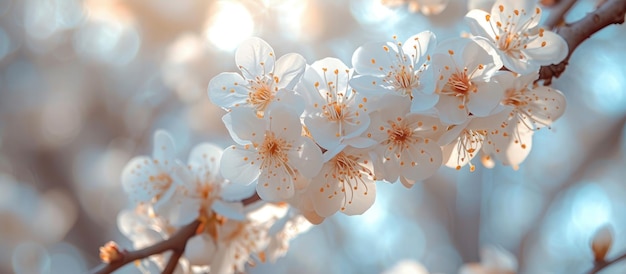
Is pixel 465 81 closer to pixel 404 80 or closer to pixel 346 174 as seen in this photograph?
pixel 404 80

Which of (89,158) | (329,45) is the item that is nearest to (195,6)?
(329,45)

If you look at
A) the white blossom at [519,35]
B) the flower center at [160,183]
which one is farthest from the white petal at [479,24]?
the flower center at [160,183]

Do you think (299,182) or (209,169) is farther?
(209,169)

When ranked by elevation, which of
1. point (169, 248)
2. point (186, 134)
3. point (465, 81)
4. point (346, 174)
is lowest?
point (186, 134)

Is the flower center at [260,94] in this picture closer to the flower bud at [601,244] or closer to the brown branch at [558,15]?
the brown branch at [558,15]

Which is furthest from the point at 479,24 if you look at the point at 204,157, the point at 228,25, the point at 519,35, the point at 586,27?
the point at 228,25

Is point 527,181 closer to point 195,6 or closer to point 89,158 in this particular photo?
point 195,6
